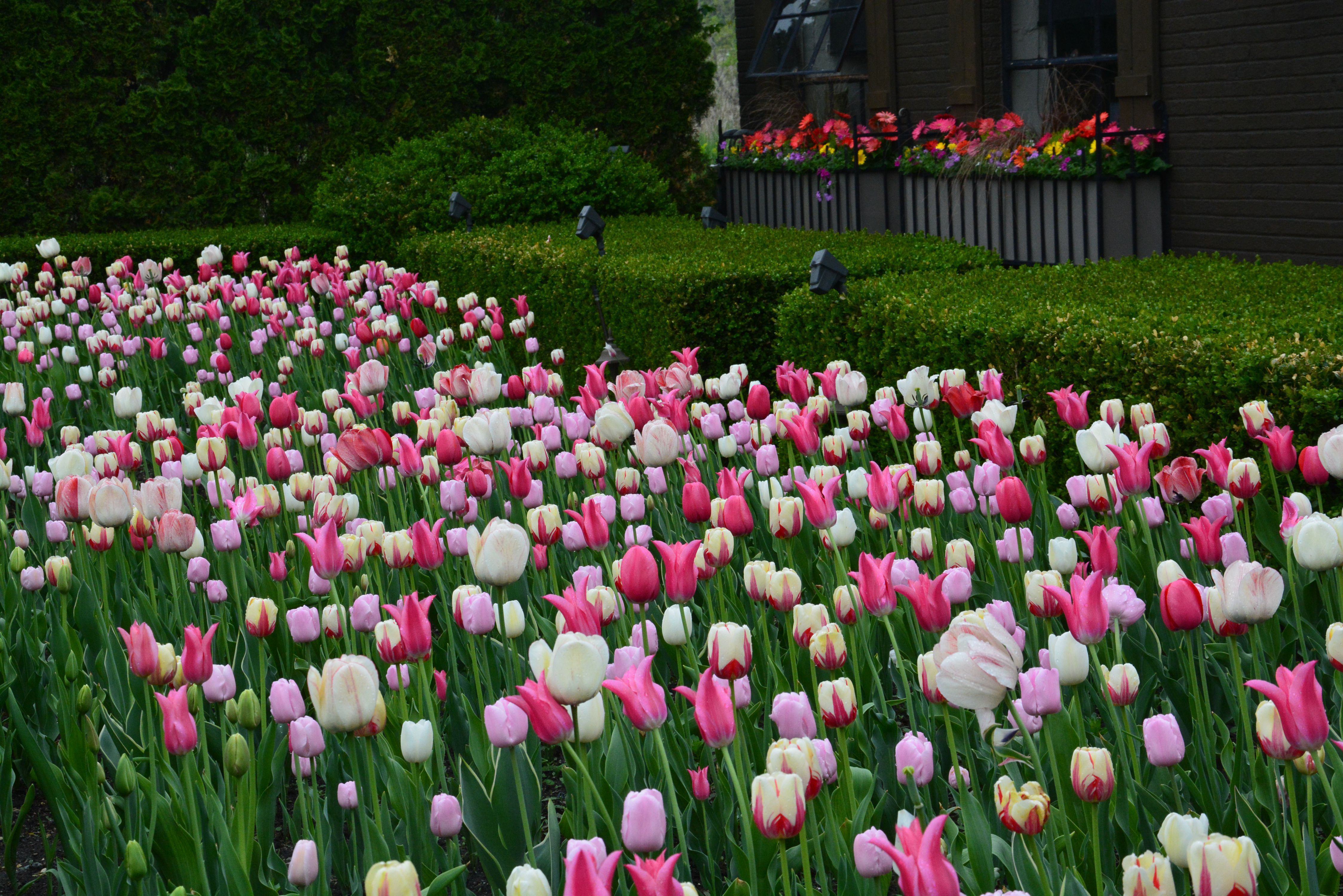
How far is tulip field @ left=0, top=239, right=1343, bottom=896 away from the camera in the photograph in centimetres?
180

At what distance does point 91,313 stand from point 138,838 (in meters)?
7.85

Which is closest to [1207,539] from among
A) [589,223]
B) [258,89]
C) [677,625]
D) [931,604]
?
[931,604]

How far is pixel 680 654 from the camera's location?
2967mm

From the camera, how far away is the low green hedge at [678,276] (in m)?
6.50

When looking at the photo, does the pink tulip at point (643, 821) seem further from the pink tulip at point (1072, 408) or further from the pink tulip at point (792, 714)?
the pink tulip at point (1072, 408)

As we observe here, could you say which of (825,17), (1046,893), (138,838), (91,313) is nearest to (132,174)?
(91,313)

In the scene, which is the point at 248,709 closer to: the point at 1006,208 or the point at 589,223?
the point at 589,223

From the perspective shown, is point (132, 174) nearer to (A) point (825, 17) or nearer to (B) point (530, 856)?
(A) point (825, 17)

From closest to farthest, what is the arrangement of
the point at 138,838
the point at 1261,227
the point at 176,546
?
1. the point at 138,838
2. the point at 176,546
3. the point at 1261,227

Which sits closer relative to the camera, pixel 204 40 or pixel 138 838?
pixel 138 838

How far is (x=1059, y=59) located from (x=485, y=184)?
4865 millimetres

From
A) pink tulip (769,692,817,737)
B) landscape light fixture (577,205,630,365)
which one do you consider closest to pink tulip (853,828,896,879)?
pink tulip (769,692,817,737)

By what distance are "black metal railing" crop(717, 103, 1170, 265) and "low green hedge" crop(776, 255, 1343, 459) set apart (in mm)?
2930

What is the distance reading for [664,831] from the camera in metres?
1.65
